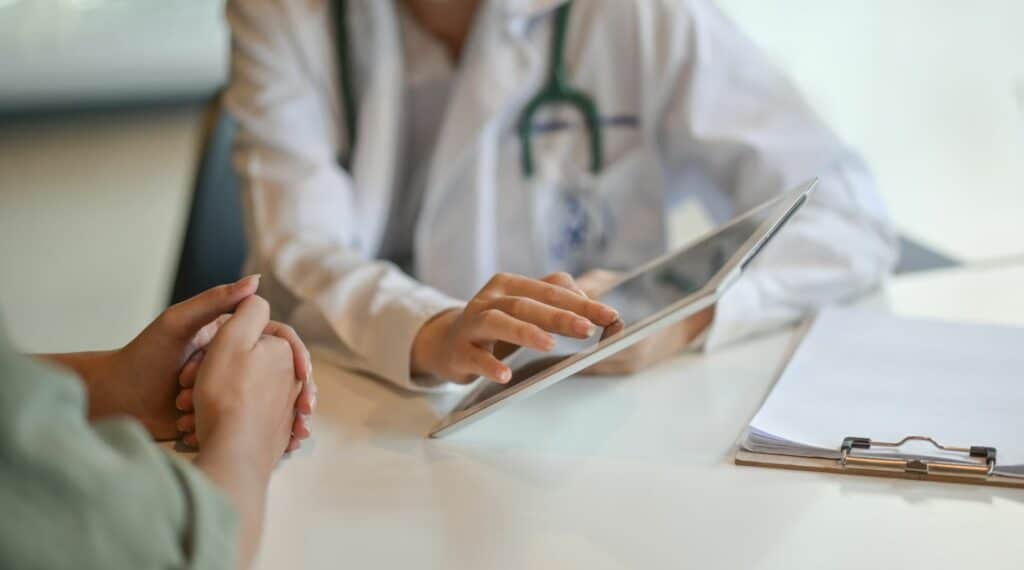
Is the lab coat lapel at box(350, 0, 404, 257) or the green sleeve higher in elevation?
the lab coat lapel at box(350, 0, 404, 257)

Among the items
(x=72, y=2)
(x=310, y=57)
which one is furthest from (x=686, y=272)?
(x=72, y=2)

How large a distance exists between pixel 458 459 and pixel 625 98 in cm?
56

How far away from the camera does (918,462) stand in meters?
0.64

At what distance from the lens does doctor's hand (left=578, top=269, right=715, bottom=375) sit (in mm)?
848

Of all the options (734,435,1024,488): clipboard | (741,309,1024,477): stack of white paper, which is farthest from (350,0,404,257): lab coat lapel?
(734,435,1024,488): clipboard

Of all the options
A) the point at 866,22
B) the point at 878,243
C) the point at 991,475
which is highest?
the point at 866,22

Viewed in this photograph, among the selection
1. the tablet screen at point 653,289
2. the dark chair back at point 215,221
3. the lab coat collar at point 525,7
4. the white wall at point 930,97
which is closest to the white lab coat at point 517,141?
the lab coat collar at point 525,7

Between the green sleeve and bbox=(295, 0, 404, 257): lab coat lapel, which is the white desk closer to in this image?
the green sleeve

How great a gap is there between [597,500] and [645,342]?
234mm

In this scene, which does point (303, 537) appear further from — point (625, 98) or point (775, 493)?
point (625, 98)

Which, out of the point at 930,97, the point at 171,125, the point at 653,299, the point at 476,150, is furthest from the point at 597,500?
the point at 171,125

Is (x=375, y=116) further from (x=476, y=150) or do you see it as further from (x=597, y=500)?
(x=597, y=500)

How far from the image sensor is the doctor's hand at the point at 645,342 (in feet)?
2.78

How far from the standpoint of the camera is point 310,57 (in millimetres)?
1163
